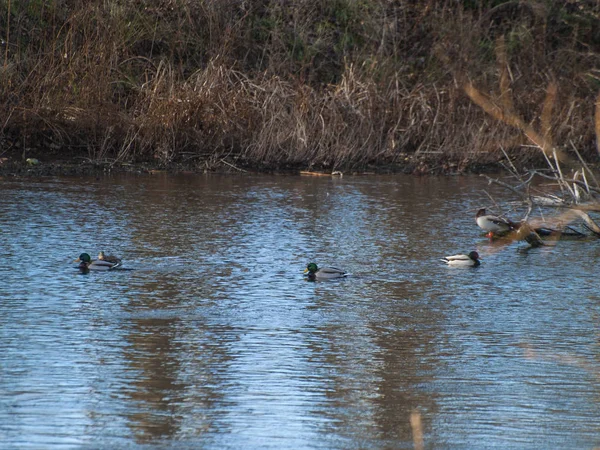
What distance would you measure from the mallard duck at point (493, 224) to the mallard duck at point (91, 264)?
182 inches

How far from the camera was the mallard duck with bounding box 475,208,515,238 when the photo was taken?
12574 millimetres

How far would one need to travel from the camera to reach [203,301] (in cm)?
905

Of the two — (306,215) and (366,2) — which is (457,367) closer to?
(306,215)

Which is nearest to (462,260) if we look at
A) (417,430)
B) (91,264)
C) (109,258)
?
(109,258)

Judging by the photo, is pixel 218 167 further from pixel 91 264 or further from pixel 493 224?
pixel 91 264

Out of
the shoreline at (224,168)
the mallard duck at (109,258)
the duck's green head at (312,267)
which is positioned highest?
the duck's green head at (312,267)

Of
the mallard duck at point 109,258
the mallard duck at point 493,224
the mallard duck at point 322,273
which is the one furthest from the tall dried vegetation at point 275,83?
the mallard duck at point 109,258

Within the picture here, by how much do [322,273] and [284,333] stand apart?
2069 mm

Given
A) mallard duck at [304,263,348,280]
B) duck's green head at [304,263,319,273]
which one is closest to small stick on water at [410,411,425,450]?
mallard duck at [304,263,348,280]

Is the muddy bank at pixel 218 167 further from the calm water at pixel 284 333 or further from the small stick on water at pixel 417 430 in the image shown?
the small stick on water at pixel 417 430

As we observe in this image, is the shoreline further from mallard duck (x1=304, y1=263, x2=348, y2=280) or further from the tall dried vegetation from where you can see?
mallard duck (x1=304, y1=263, x2=348, y2=280)

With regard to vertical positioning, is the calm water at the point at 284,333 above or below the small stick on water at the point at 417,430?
below

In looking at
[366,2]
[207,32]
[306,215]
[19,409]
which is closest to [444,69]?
[366,2]

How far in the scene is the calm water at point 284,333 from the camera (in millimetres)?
5969
